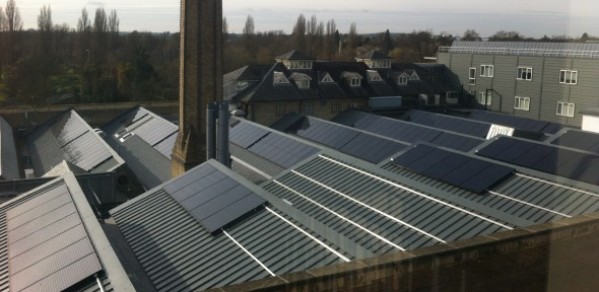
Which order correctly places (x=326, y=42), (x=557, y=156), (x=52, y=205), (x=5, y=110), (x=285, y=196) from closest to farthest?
(x=52, y=205) → (x=285, y=196) → (x=557, y=156) → (x=5, y=110) → (x=326, y=42)

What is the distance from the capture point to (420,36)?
5191 centimetres

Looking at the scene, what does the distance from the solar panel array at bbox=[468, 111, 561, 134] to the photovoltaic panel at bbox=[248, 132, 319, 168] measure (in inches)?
398

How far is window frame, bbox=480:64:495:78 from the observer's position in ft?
103

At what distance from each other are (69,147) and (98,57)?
2011 cm

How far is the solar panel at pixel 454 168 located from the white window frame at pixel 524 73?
18.5 meters

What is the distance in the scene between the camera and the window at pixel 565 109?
27.3 metres

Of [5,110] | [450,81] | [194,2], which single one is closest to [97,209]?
[194,2]

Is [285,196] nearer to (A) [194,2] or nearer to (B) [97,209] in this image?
(B) [97,209]

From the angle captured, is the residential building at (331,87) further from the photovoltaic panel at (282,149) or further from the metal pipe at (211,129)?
the metal pipe at (211,129)

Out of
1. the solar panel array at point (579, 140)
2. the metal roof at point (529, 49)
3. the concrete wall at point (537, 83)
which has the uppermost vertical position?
the metal roof at point (529, 49)

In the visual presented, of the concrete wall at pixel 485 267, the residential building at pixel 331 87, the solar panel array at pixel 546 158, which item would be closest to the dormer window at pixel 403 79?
the residential building at pixel 331 87

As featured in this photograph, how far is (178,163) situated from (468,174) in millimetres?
6953

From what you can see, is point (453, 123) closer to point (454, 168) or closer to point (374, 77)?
point (374, 77)

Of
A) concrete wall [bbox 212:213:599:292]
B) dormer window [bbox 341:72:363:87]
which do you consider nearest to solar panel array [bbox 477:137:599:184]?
concrete wall [bbox 212:213:599:292]
